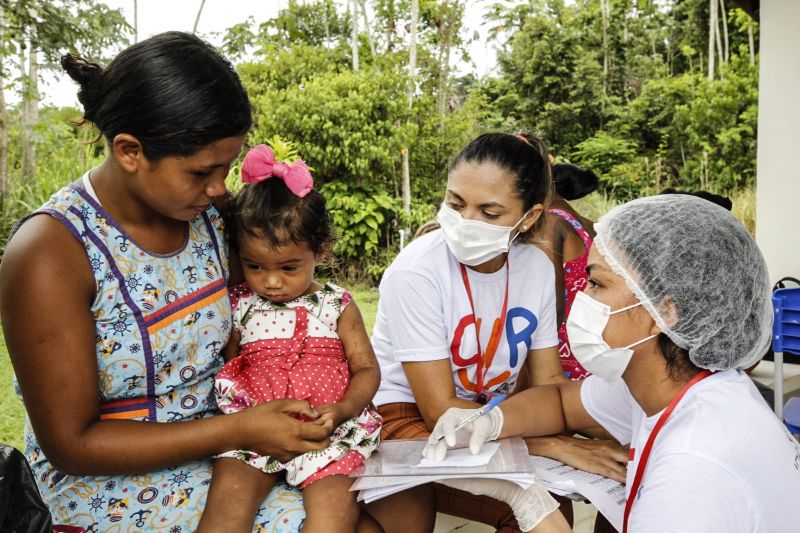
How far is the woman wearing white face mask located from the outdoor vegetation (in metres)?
2.40

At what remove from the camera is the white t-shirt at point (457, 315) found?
7.12 feet

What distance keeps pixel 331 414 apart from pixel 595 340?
70 cm

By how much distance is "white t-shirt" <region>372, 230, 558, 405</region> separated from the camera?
7.12ft

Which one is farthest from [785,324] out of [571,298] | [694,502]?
[694,502]

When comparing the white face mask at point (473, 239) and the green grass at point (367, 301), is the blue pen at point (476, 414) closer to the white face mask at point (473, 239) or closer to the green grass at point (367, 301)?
the white face mask at point (473, 239)

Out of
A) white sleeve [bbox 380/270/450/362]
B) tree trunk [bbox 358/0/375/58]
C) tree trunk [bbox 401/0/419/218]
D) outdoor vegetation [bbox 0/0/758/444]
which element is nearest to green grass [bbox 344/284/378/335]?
outdoor vegetation [bbox 0/0/758/444]

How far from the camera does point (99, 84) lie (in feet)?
5.48

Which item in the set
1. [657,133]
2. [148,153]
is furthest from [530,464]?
[657,133]

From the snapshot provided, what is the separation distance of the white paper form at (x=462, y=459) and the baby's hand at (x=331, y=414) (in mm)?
241

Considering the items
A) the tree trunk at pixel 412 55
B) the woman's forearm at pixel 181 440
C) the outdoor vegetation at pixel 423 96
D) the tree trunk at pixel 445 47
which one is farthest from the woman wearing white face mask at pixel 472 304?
the tree trunk at pixel 445 47

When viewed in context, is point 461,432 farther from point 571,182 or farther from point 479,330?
point 571,182

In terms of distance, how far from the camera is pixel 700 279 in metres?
1.47

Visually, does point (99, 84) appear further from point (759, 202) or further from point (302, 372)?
point (759, 202)

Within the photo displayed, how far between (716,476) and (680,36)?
49.8 ft
